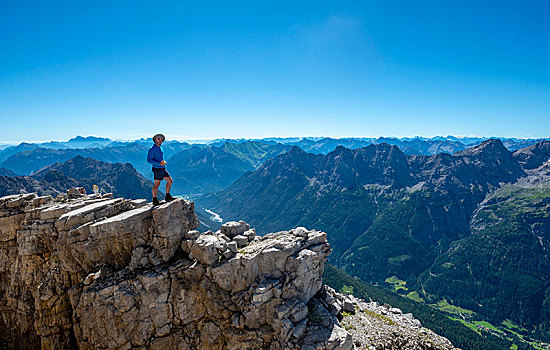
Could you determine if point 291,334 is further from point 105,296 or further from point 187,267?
point 105,296

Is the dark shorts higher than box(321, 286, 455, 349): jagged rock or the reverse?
higher

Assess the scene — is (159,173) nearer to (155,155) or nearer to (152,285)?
(155,155)

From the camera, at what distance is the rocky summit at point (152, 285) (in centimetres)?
3016

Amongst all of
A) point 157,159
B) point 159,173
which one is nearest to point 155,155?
point 157,159

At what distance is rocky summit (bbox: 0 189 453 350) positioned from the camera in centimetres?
3016

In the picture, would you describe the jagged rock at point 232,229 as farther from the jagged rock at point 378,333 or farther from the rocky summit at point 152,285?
the jagged rock at point 378,333

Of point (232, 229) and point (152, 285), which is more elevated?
point (232, 229)

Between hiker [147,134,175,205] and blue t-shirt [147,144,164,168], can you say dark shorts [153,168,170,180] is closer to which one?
hiker [147,134,175,205]

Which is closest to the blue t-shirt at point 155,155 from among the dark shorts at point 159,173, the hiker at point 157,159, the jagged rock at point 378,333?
the hiker at point 157,159

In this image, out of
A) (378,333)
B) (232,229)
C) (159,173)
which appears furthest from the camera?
(232,229)

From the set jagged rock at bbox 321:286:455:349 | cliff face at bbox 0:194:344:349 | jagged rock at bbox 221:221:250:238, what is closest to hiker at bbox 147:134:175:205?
cliff face at bbox 0:194:344:349

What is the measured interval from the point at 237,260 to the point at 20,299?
2901 centimetres

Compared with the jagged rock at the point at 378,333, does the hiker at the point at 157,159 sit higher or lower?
higher

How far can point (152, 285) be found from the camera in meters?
30.9
